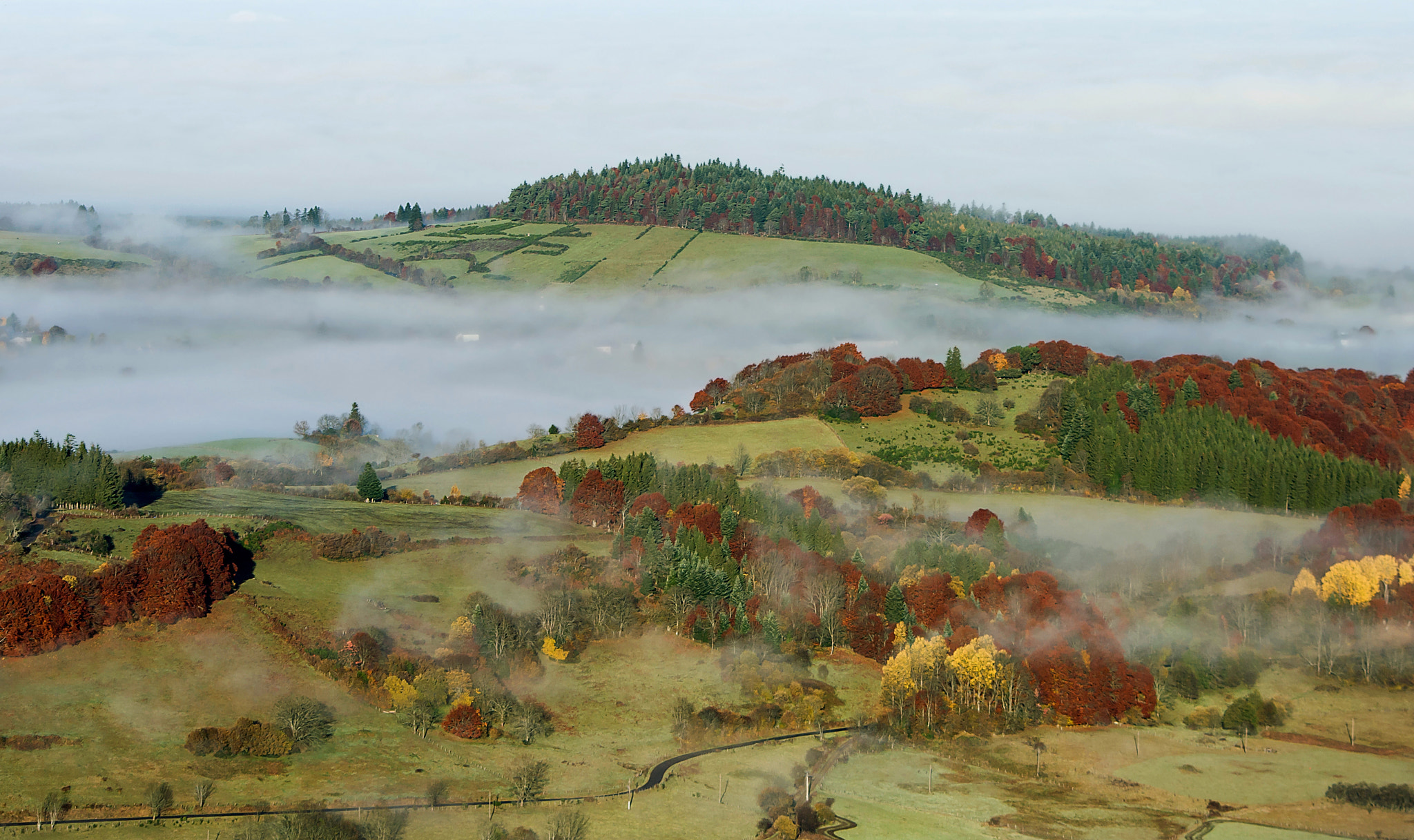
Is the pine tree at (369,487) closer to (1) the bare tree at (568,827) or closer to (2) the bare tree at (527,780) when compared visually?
(2) the bare tree at (527,780)

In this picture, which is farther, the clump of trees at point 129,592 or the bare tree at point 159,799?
the clump of trees at point 129,592

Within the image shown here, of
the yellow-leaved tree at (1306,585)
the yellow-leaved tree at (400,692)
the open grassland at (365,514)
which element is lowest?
the yellow-leaved tree at (400,692)

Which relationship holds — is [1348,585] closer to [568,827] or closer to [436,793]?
[568,827]

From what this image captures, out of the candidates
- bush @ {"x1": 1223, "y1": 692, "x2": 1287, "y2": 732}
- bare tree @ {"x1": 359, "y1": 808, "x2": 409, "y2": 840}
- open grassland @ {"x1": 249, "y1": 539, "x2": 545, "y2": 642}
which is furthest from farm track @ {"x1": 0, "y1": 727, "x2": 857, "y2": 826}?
bush @ {"x1": 1223, "y1": 692, "x2": 1287, "y2": 732}

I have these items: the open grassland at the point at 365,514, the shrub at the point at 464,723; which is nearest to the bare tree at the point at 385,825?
the shrub at the point at 464,723

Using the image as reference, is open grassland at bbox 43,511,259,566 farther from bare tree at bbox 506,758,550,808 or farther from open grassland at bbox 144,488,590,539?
bare tree at bbox 506,758,550,808

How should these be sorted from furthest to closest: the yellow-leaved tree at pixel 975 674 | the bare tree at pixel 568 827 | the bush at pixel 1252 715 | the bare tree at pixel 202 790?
the yellow-leaved tree at pixel 975 674 → the bush at pixel 1252 715 → the bare tree at pixel 202 790 → the bare tree at pixel 568 827
